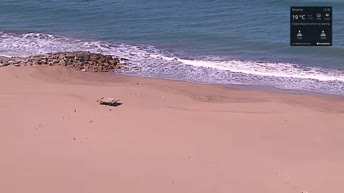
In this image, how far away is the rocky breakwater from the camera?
15.8m

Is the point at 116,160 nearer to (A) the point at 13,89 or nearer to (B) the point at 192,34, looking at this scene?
(A) the point at 13,89

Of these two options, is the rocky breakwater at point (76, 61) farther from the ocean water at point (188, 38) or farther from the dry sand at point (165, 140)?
the dry sand at point (165, 140)

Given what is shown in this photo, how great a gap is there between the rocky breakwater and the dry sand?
5.91ft

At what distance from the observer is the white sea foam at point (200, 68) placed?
49.0 ft

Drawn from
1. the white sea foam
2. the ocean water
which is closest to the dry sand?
the white sea foam

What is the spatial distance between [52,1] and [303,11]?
17.5 metres

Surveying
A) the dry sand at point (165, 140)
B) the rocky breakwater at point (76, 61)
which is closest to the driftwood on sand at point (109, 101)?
the dry sand at point (165, 140)

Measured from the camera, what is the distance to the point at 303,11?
9.38 metres

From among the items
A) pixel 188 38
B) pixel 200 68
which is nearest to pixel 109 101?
pixel 200 68

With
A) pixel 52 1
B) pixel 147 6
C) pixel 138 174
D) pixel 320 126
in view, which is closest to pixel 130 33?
pixel 147 6

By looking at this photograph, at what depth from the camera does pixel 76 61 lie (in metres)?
16.0
